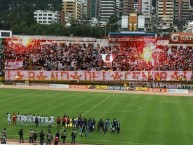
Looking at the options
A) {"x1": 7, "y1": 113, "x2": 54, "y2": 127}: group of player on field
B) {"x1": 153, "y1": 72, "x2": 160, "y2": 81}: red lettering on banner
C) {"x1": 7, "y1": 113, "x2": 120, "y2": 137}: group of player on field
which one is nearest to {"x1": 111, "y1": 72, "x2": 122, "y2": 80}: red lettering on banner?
{"x1": 153, "y1": 72, "x2": 160, "y2": 81}: red lettering on banner

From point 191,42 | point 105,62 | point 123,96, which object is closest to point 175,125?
point 123,96

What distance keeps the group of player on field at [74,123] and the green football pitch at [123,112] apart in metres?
0.75

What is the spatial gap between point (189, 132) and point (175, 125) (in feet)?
10.5

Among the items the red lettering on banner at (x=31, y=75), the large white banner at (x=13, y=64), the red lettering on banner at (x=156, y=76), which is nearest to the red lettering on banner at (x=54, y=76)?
the red lettering on banner at (x=31, y=75)

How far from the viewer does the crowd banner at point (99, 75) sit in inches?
3386

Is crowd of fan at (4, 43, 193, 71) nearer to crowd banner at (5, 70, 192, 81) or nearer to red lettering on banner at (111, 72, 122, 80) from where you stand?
crowd banner at (5, 70, 192, 81)

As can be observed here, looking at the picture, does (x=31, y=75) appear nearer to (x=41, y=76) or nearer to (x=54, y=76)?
(x=41, y=76)

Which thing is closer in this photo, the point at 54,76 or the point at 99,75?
the point at 99,75

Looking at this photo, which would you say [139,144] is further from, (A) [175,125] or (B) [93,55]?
(B) [93,55]

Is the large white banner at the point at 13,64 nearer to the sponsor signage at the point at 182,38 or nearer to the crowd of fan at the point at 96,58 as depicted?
the crowd of fan at the point at 96,58

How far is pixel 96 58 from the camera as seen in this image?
92.1 meters

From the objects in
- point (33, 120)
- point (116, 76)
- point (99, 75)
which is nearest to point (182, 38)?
point (116, 76)

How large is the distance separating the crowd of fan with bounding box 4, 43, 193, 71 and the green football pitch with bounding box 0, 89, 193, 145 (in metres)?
22.6

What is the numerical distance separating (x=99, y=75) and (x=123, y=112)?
3749 centimetres
